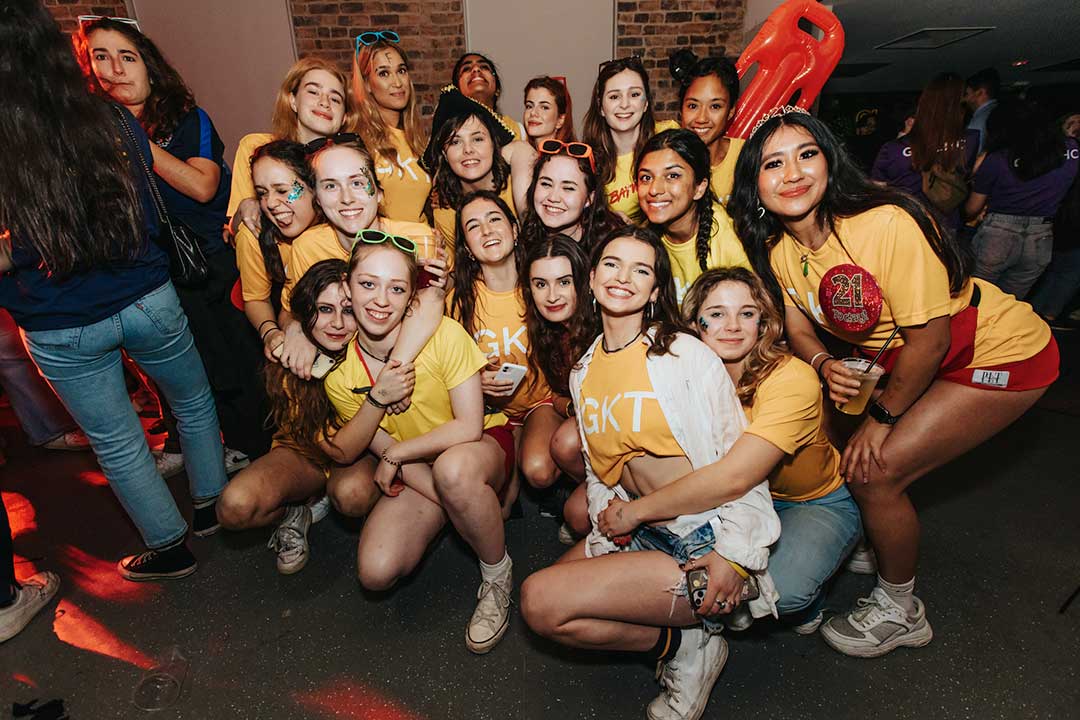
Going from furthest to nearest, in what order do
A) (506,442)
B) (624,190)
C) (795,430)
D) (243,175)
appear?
(624,190)
(243,175)
(506,442)
(795,430)

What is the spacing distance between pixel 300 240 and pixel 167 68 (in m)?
1.04

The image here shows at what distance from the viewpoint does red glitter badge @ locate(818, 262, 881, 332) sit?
1.73 metres

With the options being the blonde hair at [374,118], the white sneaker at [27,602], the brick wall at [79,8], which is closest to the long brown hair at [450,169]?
the blonde hair at [374,118]

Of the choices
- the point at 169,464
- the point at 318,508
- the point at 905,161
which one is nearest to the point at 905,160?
the point at 905,161

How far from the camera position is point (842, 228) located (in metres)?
1.77

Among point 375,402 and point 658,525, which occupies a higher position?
point 375,402

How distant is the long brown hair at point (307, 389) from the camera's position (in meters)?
2.09

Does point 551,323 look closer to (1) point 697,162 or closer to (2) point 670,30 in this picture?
(1) point 697,162

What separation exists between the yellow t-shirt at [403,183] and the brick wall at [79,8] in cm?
407

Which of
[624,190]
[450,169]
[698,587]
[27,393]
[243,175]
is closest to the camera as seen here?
[698,587]

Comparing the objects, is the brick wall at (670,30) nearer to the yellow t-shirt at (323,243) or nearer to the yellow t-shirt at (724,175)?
the yellow t-shirt at (724,175)

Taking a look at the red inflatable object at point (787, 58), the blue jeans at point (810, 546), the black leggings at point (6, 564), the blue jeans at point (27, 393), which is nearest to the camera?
the blue jeans at point (810, 546)

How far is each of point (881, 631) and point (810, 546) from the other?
0.47 metres

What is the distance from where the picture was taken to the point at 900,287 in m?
1.67
